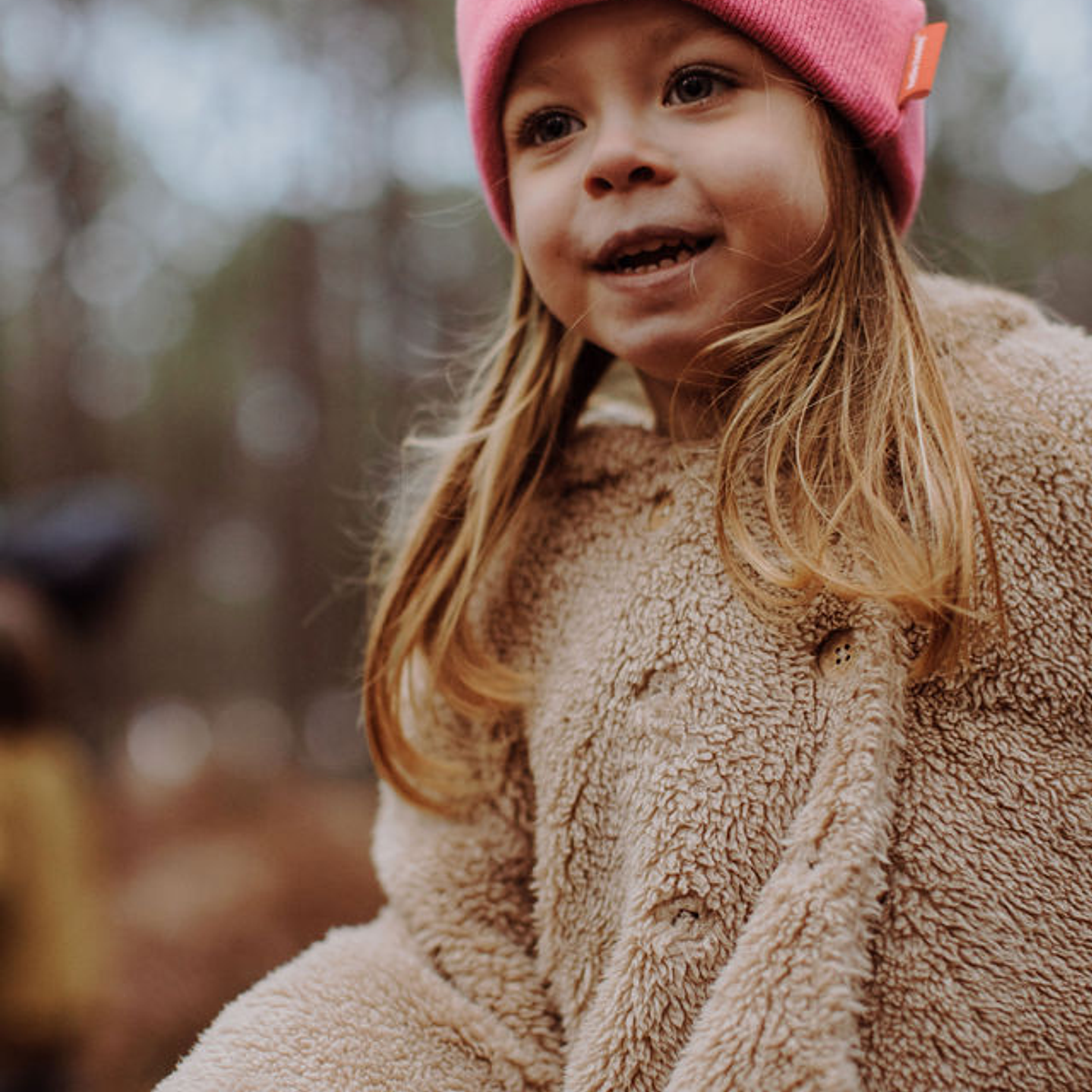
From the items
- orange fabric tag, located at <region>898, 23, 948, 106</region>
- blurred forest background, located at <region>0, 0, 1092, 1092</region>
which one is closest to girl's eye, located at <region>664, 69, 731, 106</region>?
orange fabric tag, located at <region>898, 23, 948, 106</region>

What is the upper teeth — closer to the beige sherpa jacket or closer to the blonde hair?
the blonde hair

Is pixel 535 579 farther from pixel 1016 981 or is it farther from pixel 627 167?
pixel 1016 981

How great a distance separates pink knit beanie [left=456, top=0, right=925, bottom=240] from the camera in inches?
49.3

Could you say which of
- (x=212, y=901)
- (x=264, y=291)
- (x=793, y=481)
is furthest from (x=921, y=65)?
(x=264, y=291)

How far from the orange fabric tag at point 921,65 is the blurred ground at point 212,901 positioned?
12.8 ft

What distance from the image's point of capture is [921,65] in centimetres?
138

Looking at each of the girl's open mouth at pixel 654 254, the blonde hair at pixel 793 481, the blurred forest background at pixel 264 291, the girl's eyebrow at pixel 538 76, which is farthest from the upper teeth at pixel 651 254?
the blurred forest background at pixel 264 291

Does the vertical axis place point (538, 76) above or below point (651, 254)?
above

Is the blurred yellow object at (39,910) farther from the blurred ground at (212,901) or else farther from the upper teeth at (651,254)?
the upper teeth at (651,254)

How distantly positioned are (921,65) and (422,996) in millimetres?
1377

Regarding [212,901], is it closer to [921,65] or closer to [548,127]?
[548,127]

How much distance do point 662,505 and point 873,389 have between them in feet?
1.01

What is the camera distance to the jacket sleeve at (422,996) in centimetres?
131

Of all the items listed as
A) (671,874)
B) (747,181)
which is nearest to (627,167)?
(747,181)
